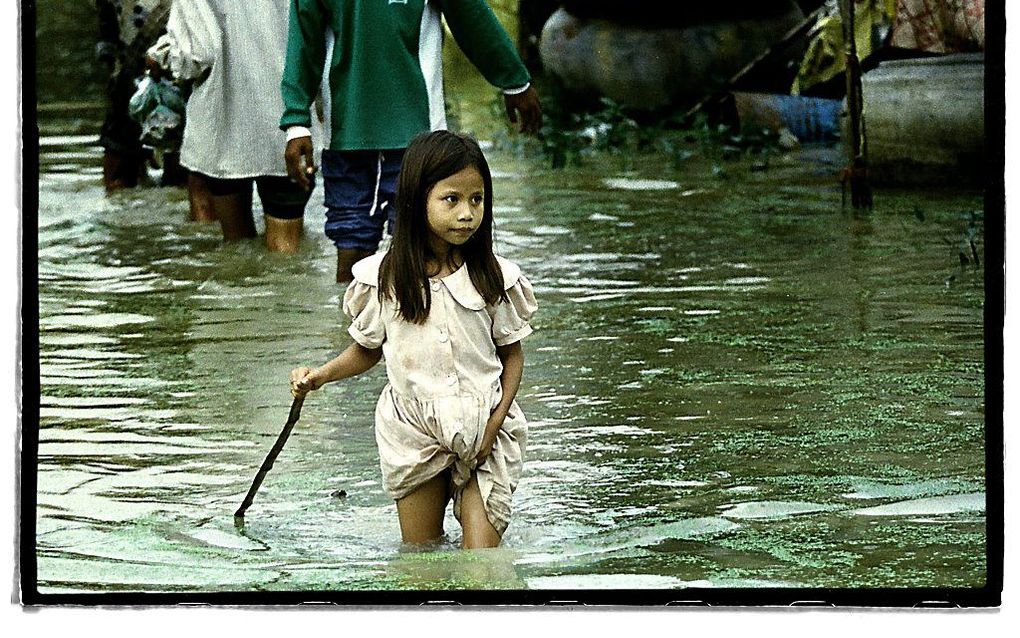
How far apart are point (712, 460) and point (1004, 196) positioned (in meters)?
0.99

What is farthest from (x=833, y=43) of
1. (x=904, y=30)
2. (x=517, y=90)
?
(x=517, y=90)

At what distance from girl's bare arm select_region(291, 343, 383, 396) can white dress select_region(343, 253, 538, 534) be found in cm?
4

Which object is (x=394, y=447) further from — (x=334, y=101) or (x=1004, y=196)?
(x=334, y=101)

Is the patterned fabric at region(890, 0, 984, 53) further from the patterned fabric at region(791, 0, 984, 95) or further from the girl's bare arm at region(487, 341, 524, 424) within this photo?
the girl's bare arm at region(487, 341, 524, 424)

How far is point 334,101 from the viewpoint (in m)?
6.99

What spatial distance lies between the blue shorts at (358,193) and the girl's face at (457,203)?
2580 millimetres

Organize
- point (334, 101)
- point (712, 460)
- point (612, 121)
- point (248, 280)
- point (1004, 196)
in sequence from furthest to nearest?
point (612, 121)
point (248, 280)
point (334, 101)
point (712, 460)
point (1004, 196)

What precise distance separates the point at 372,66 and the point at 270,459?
7.80 ft

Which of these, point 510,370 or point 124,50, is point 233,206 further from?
point 510,370

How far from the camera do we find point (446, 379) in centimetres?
456

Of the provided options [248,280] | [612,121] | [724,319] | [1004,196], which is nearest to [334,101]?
[248,280]

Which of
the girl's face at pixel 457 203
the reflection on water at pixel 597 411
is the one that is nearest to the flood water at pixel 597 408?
the reflection on water at pixel 597 411

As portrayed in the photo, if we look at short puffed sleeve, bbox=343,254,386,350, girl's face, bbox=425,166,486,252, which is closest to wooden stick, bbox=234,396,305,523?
short puffed sleeve, bbox=343,254,386,350

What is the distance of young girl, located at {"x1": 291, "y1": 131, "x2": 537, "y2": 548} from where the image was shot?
4508mm
